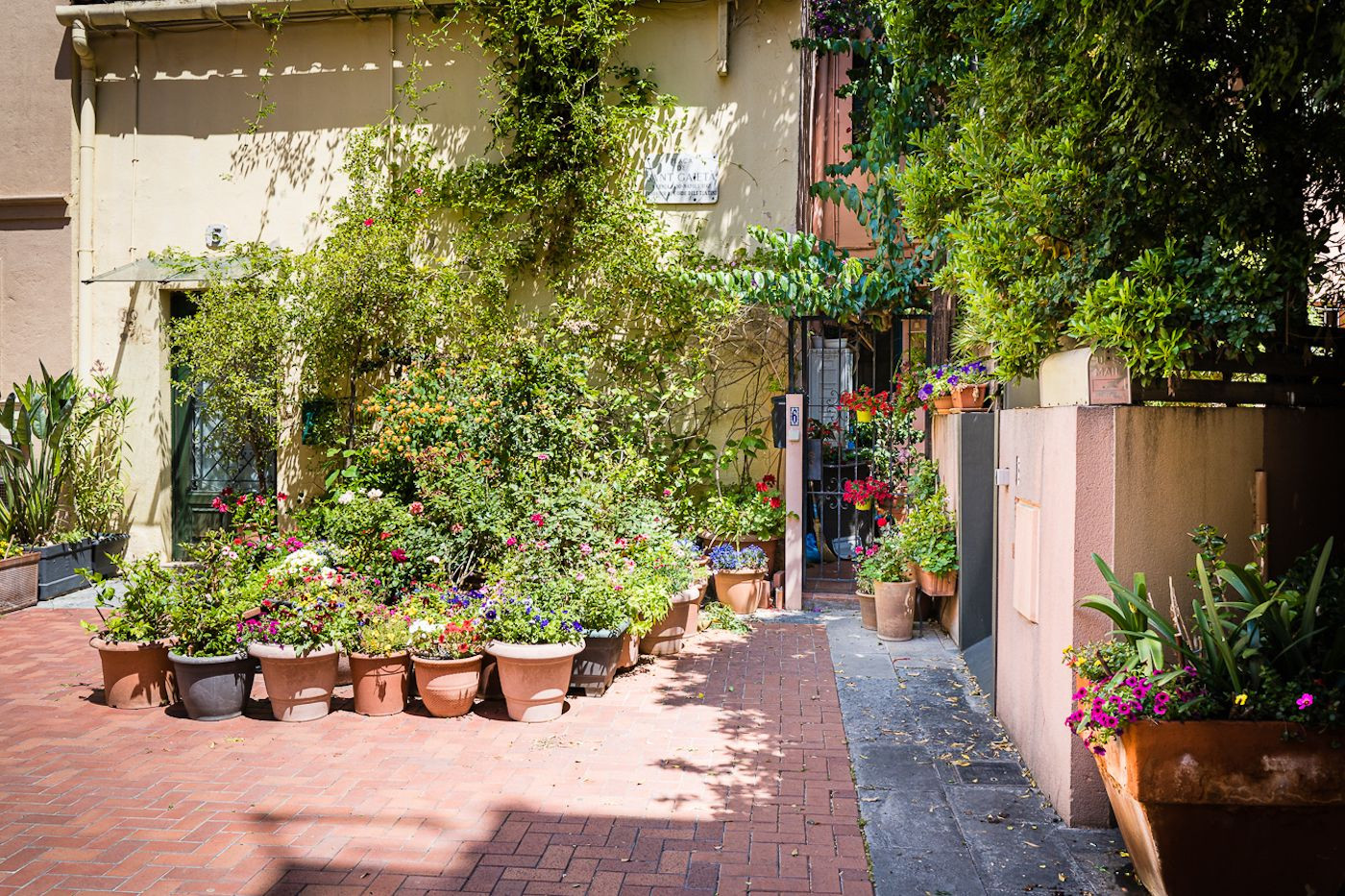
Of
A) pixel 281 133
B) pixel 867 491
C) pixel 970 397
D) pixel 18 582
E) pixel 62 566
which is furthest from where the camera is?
pixel 281 133

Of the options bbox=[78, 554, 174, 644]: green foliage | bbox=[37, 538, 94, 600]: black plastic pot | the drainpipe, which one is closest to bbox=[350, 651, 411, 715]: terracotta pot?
bbox=[78, 554, 174, 644]: green foliage

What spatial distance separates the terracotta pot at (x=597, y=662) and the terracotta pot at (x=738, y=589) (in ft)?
7.54

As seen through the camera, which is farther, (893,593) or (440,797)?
(893,593)

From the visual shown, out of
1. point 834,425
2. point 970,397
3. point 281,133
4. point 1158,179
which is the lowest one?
point 834,425

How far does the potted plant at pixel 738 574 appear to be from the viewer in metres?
8.34

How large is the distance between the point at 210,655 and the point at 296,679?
0.52 meters

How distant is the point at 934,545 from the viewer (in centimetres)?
738

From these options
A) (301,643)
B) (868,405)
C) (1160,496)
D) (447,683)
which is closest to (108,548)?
(301,643)

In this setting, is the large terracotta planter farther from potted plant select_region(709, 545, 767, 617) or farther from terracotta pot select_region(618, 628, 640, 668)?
potted plant select_region(709, 545, 767, 617)

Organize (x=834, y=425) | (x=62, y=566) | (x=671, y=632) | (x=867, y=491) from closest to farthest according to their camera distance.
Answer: (x=671, y=632), (x=867, y=491), (x=62, y=566), (x=834, y=425)

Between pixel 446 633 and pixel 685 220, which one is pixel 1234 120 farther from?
pixel 685 220

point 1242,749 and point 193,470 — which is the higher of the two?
point 193,470

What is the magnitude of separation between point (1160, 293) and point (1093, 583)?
1239 millimetres

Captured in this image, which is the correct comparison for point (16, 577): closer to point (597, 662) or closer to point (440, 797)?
point (597, 662)
